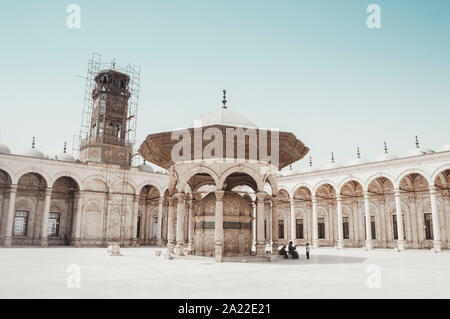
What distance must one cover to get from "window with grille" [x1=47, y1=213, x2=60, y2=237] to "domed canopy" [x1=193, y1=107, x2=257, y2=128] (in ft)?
61.6

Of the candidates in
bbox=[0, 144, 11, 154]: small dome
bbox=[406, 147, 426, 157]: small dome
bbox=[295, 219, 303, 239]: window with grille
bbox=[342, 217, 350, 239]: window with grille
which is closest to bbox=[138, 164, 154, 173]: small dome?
bbox=[0, 144, 11, 154]: small dome

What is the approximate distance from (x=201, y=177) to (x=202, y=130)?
4.45 metres

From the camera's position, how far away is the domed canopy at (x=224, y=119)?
12.8 m

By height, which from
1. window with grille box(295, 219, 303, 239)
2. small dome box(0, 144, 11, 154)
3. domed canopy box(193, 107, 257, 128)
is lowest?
window with grille box(295, 219, 303, 239)

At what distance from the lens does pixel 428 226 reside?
2602 cm

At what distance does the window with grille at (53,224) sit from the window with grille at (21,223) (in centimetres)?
171

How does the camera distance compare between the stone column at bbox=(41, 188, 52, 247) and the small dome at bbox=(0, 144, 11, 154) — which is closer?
the stone column at bbox=(41, 188, 52, 247)

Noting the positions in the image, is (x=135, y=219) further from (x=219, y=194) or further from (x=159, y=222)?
(x=219, y=194)

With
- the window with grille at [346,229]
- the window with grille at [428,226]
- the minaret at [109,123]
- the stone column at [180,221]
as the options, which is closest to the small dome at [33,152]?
the minaret at [109,123]

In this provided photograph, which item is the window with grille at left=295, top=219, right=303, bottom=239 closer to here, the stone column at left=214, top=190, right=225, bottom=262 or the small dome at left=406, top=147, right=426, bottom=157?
the small dome at left=406, top=147, right=426, bottom=157

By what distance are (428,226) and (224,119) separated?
21.1 m

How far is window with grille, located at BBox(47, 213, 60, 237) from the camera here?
87.7 feet

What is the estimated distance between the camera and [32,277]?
7738 mm

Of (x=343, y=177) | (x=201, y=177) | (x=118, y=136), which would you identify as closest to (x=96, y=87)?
(x=118, y=136)
